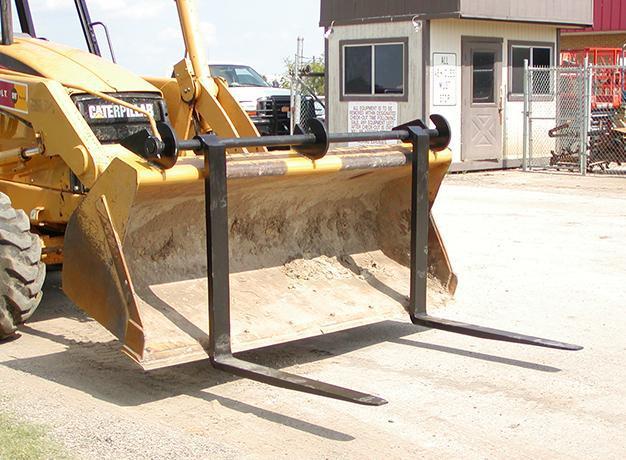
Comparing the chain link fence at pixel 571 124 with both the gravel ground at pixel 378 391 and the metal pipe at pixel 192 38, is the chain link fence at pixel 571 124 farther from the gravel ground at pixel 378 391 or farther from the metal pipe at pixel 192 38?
the metal pipe at pixel 192 38

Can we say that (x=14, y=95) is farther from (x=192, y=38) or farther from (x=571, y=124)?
(x=571, y=124)

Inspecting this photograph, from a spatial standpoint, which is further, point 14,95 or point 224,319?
point 14,95

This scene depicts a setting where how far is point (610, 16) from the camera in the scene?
28.4 m

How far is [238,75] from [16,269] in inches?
587

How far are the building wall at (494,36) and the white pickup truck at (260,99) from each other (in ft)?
10.7

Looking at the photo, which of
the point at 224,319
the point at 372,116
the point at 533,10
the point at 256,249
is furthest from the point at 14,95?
the point at 533,10

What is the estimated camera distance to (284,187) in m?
6.10

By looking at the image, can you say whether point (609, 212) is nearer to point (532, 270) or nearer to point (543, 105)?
point (532, 270)

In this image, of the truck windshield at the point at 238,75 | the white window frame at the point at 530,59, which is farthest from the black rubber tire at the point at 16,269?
the white window frame at the point at 530,59

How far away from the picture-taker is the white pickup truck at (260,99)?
19.2 metres

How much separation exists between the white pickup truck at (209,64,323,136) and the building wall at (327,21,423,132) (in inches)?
38.5

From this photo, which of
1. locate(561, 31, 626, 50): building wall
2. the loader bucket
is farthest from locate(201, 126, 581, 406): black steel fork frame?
locate(561, 31, 626, 50): building wall

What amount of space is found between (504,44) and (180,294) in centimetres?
1475

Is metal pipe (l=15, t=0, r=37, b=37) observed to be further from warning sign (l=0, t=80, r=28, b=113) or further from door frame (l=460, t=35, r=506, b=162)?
door frame (l=460, t=35, r=506, b=162)
